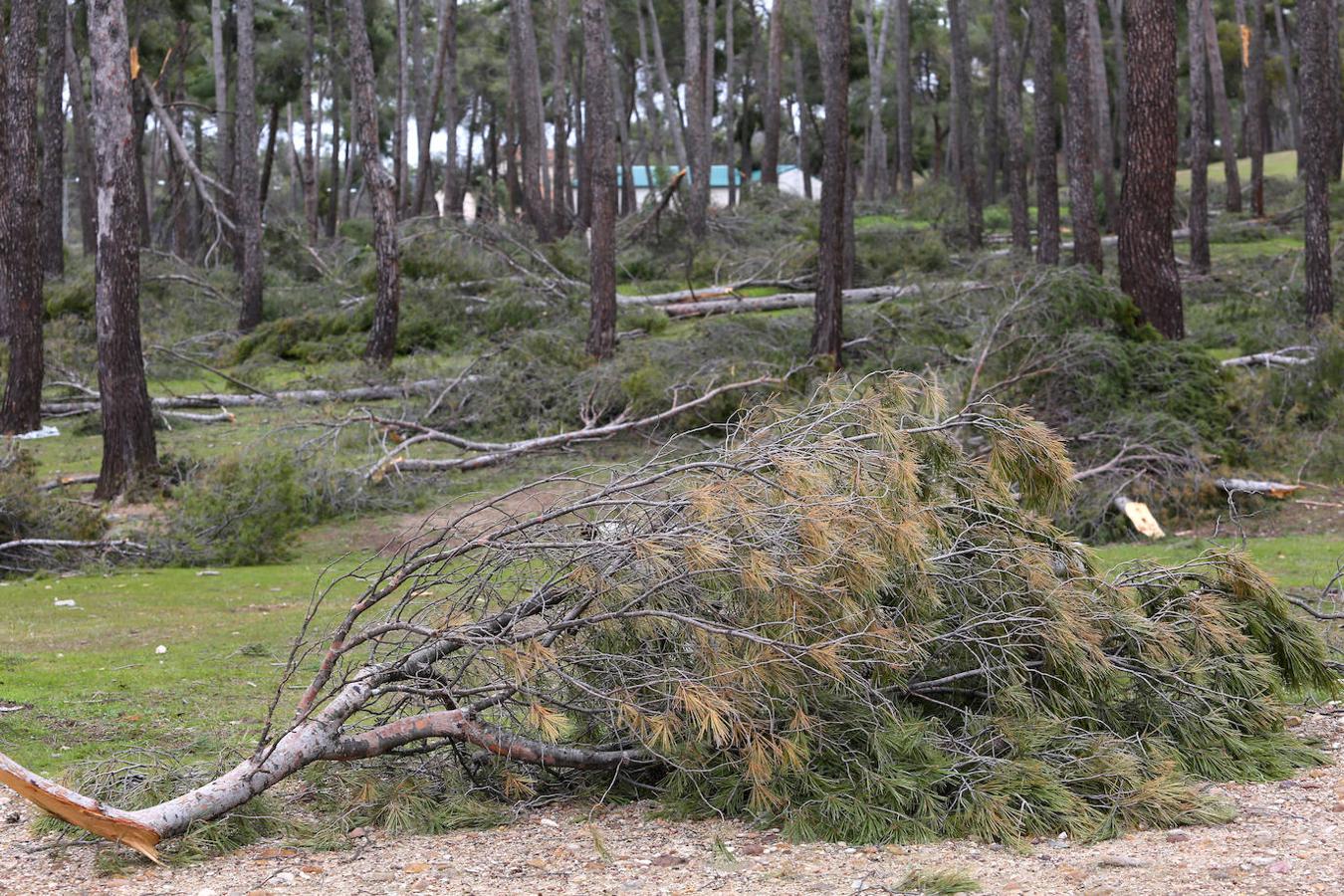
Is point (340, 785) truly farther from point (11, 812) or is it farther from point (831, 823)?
point (831, 823)

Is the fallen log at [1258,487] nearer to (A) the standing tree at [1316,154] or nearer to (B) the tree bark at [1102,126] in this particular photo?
(A) the standing tree at [1316,154]

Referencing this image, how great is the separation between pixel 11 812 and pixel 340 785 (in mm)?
1248

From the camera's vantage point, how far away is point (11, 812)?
5.54 metres

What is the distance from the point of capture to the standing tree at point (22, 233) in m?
15.6

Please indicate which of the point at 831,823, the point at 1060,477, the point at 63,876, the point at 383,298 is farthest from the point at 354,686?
the point at 383,298

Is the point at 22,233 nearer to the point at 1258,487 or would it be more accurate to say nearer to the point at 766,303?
the point at 766,303

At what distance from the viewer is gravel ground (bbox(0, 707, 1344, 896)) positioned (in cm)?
454

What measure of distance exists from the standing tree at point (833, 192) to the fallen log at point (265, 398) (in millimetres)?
4383

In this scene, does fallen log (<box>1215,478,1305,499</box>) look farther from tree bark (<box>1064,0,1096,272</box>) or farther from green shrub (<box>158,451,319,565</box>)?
green shrub (<box>158,451,319,565</box>)

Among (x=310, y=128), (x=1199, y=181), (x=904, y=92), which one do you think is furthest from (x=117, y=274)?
(x=310, y=128)

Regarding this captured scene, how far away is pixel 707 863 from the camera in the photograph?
190 inches

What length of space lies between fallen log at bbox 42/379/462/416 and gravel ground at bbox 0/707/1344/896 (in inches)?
442

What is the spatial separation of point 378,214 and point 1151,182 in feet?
32.0

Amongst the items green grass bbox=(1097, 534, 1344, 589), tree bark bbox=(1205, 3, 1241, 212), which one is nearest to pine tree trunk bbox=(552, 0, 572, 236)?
tree bark bbox=(1205, 3, 1241, 212)
